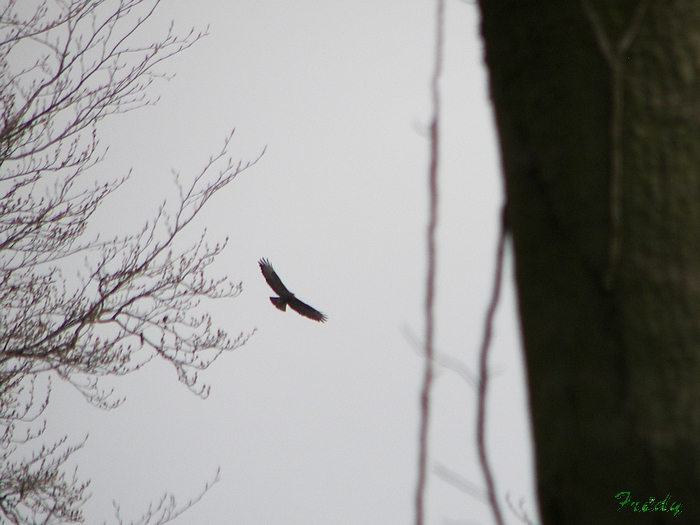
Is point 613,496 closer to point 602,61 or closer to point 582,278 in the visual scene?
point 582,278

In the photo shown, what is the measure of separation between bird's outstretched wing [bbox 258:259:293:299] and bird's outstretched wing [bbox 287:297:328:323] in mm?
112

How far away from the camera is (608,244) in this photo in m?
0.62

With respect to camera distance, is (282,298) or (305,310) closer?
(282,298)

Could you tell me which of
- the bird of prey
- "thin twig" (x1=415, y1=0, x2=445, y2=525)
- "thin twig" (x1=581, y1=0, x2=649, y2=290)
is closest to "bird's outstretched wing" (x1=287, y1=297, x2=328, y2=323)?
the bird of prey

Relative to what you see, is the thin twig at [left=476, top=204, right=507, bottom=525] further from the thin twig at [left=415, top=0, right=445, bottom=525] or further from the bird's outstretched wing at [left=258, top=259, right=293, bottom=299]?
the bird's outstretched wing at [left=258, top=259, right=293, bottom=299]

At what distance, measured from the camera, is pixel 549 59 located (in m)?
0.69

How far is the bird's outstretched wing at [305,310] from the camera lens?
5.72 m

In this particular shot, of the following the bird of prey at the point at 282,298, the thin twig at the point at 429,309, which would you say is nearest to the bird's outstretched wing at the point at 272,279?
the bird of prey at the point at 282,298

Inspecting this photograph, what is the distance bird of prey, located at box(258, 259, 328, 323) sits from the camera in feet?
18.1

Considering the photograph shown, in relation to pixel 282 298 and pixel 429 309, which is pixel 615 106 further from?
pixel 282 298

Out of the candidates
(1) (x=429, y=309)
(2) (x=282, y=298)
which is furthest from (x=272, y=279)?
(1) (x=429, y=309)

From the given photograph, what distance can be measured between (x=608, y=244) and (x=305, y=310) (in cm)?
528

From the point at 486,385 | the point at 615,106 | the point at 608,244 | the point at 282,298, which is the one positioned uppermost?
the point at 282,298

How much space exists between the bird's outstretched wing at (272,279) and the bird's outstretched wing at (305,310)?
112 millimetres
